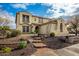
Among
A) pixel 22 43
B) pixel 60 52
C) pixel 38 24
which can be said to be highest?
pixel 38 24

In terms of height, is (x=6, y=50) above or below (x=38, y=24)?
below

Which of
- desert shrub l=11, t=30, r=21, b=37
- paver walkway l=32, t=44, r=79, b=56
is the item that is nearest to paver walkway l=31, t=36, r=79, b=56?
paver walkway l=32, t=44, r=79, b=56

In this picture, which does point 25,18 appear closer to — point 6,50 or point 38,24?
point 38,24

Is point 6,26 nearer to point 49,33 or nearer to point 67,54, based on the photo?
point 49,33

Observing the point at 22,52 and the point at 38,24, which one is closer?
the point at 22,52

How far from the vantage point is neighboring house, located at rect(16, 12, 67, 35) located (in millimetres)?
3592

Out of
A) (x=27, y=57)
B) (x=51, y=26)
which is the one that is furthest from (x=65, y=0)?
(x=27, y=57)

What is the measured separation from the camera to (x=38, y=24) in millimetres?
3627

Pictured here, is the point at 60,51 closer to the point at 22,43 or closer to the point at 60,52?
the point at 60,52

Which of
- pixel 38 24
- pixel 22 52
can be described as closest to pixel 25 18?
pixel 38 24

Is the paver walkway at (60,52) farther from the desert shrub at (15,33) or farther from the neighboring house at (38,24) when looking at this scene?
the desert shrub at (15,33)

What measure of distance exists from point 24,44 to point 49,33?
52 cm

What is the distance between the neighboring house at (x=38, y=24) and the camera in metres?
3.59

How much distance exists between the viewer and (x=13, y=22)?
360 centimetres
